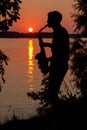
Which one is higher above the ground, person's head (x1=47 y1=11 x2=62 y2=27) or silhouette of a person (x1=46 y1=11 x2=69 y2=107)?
person's head (x1=47 y1=11 x2=62 y2=27)

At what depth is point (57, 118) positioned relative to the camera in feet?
29.1

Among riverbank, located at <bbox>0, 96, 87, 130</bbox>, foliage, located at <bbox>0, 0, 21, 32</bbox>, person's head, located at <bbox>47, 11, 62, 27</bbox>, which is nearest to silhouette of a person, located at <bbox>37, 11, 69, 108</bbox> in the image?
person's head, located at <bbox>47, 11, 62, 27</bbox>

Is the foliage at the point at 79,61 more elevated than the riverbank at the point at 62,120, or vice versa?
the riverbank at the point at 62,120

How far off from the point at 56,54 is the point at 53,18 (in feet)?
1.99

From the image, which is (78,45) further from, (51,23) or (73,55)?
(51,23)

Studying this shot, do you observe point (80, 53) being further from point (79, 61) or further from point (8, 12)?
point (8, 12)

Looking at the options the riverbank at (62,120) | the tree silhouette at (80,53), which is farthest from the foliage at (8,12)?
the tree silhouette at (80,53)

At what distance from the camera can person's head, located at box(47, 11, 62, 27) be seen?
873cm

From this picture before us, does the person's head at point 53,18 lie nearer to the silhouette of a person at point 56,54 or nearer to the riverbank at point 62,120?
the silhouette of a person at point 56,54

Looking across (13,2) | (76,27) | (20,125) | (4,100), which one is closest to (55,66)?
(20,125)

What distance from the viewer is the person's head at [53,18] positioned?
8727mm

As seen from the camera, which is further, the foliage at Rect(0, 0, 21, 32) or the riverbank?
the foliage at Rect(0, 0, 21, 32)

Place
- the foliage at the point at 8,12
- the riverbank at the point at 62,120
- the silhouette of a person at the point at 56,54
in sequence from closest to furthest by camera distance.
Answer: the silhouette of a person at the point at 56,54 → the riverbank at the point at 62,120 → the foliage at the point at 8,12

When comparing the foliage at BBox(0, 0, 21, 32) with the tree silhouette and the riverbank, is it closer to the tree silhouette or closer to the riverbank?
the riverbank
